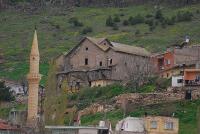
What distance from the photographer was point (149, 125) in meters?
71.4

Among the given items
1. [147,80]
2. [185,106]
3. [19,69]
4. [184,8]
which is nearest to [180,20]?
[184,8]

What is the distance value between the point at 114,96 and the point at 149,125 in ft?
39.5

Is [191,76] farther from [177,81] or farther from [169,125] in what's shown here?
[169,125]

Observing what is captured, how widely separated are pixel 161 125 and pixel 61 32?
6334 cm

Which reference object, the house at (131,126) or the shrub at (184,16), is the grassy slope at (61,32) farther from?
the house at (131,126)

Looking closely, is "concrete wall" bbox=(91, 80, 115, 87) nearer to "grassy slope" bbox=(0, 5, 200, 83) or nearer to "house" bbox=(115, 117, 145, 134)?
"grassy slope" bbox=(0, 5, 200, 83)

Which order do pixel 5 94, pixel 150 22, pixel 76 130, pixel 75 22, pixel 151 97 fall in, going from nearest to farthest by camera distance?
pixel 76 130, pixel 151 97, pixel 5 94, pixel 150 22, pixel 75 22

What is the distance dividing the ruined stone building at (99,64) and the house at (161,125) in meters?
16.7

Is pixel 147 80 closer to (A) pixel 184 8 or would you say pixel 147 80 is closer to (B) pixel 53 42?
(B) pixel 53 42

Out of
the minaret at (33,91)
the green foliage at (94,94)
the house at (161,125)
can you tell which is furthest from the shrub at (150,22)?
the house at (161,125)

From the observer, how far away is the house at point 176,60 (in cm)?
8562

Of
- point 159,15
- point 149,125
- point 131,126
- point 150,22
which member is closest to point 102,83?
point 149,125

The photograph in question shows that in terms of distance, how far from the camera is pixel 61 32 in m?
134

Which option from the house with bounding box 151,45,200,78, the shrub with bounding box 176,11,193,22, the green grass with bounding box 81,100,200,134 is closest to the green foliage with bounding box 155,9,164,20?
the shrub with bounding box 176,11,193,22
